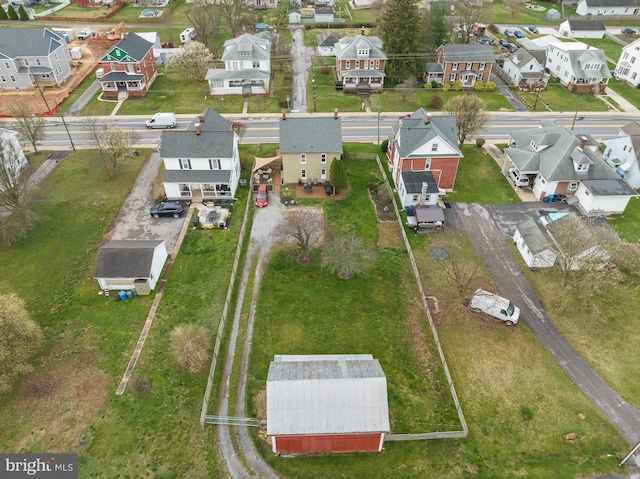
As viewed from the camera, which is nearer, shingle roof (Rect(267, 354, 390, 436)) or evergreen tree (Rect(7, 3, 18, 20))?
shingle roof (Rect(267, 354, 390, 436))

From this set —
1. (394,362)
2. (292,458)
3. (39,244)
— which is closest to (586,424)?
(394,362)

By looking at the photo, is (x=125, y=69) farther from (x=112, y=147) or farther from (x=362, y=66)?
(x=362, y=66)

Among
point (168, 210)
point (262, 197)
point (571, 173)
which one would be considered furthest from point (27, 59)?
point (571, 173)

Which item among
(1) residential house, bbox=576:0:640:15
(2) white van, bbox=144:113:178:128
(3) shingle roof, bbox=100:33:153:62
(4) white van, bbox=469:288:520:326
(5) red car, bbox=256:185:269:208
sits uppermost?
(3) shingle roof, bbox=100:33:153:62

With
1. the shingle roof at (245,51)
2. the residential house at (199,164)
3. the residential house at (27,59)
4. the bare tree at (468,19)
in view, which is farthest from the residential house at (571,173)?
the residential house at (27,59)

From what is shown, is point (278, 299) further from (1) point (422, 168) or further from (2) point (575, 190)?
(2) point (575, 190)

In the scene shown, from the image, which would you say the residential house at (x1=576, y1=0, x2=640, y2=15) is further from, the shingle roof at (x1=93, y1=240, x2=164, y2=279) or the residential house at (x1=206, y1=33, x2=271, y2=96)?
the shingle roof at (x1=93, y1=240, x2=164, y2=279)

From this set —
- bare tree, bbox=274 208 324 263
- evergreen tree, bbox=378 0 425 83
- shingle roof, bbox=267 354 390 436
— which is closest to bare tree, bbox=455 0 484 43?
evergreen tree, bbox=378 0 425 83
